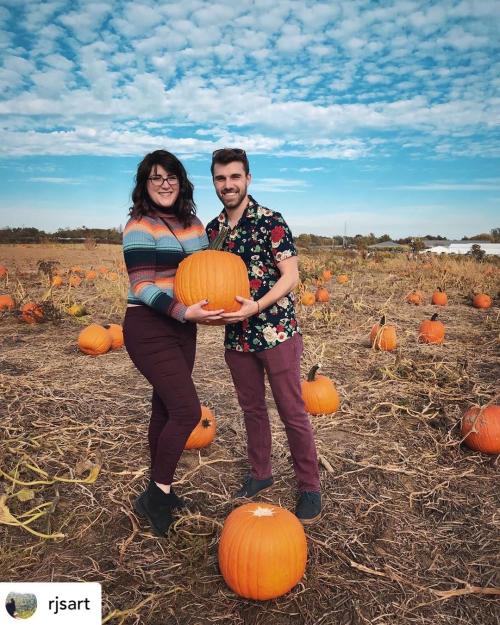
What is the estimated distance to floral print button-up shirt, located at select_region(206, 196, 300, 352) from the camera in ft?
8.66

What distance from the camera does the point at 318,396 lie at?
4211mm

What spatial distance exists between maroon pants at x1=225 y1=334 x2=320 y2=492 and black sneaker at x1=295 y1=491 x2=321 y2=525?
0.04 metres

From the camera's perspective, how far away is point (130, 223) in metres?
2.46

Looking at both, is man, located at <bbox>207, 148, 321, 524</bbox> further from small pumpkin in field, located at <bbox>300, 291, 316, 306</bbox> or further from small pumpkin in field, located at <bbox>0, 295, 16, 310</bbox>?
small pumpkin in field, located at <bbox>0, 295, 16, 310</bbox>

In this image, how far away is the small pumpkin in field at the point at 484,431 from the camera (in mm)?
3566

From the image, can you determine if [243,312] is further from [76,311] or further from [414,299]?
[414,299]

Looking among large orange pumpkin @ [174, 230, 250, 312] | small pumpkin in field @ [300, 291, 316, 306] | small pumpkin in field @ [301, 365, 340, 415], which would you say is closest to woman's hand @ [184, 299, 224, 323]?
large orange pumpkin @ [174, 230, 250, 312]

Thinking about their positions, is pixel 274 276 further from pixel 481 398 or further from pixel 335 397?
pixel 481 398

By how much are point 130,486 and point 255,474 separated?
85cm

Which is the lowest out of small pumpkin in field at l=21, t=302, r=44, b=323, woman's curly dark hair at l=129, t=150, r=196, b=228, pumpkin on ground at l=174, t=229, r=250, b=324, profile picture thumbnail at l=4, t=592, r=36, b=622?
profile picture thumbnail at l=4, t=592, r=36, b=622

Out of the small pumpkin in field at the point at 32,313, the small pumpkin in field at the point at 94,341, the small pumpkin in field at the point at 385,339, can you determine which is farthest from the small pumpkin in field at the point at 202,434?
the small pumpkin in field at the point at 32,313

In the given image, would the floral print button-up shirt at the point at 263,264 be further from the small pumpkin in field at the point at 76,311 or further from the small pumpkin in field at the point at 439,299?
the small pumpkin in field at the point at 439,299

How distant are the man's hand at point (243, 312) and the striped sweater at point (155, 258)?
256 millimetres

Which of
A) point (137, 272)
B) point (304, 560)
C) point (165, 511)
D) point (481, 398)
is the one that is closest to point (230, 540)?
point (304, 560)
